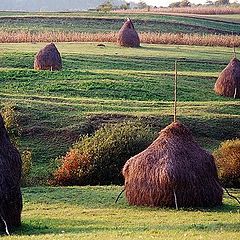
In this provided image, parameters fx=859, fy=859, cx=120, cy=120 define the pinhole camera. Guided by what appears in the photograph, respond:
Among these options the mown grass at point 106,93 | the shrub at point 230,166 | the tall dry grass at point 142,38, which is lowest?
the shrub at point 230,166

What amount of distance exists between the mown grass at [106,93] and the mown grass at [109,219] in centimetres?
762

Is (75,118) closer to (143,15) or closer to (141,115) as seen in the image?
(141,115)

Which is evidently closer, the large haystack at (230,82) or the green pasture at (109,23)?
the large haystack at (230,82)

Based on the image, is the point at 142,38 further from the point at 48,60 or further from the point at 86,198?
the point at 86,198

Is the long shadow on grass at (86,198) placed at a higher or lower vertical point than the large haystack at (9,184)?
lower

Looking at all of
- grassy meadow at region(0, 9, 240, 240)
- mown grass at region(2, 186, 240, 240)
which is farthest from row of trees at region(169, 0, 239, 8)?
mown grass at region(2, 186, 240, 240)

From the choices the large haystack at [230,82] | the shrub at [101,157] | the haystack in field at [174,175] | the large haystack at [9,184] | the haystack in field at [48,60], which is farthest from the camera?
the haystack in field at [48,60]

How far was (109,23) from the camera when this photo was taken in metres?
92.3

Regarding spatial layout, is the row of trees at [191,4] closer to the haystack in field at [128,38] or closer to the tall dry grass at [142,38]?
the tall dry grass at [142,38]

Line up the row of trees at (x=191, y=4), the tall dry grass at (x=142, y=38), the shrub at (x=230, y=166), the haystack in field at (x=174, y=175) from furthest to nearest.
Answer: the row of trees at (x=191, y=4)
the tall dry grass at (x=142, y=38)
the shrub at (x=230, y=166)
the haystack in field at (x=174, y=175)

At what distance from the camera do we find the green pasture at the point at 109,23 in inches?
3440

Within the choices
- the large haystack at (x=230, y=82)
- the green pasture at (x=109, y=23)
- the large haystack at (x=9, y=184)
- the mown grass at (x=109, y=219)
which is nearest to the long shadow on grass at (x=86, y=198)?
the mown grass at (x=109, y=219)

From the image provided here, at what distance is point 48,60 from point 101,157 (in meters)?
22.4

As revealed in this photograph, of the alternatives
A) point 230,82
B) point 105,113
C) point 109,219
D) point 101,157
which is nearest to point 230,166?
point 101,157
